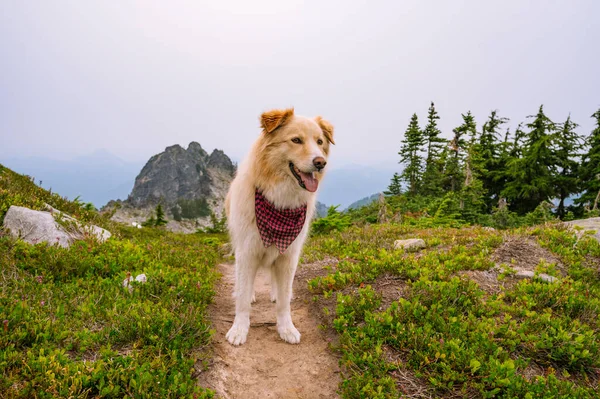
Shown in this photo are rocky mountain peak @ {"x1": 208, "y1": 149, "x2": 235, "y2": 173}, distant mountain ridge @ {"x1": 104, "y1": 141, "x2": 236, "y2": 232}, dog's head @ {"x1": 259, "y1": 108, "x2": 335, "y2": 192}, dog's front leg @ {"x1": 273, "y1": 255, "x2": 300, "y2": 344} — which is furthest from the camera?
rocky mountain peak @ {"x1": 208, "y1": 149, "x2": 235, "y2": 173}

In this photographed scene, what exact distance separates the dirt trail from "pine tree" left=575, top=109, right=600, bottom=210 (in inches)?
1463

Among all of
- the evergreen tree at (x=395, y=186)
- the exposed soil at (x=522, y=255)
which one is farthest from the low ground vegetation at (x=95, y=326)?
the evergreen tree at (x=395, y=186)

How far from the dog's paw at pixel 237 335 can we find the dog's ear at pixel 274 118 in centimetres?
295

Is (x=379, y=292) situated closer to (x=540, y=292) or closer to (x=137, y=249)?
(x=540, y=292)

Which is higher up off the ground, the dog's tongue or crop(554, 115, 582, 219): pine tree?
crop(554, 115, 582, 219): pine tree

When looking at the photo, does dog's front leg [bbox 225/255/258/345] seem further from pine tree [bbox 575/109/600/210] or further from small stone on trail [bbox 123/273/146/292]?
pine tree [bbox 575/109/600/210]

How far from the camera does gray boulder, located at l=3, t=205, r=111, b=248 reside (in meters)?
6.84

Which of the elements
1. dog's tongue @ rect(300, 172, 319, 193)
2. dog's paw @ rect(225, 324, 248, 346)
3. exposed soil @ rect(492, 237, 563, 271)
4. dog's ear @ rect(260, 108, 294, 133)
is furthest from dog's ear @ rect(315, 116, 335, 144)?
exposed soil @ rect(492, 237, 563, 271)

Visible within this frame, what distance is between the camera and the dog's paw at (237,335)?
16.2ft

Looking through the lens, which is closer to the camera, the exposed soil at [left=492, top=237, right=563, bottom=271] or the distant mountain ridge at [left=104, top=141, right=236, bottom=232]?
the exposed soil at [left=492, top=237, right=563, bottom=271]

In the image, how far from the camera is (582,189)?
3341cm

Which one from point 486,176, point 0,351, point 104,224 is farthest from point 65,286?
point 486,176

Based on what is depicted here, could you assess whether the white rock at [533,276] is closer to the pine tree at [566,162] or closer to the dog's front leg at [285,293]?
the dog's front leg at [285,293]

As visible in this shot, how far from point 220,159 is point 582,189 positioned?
524ft
